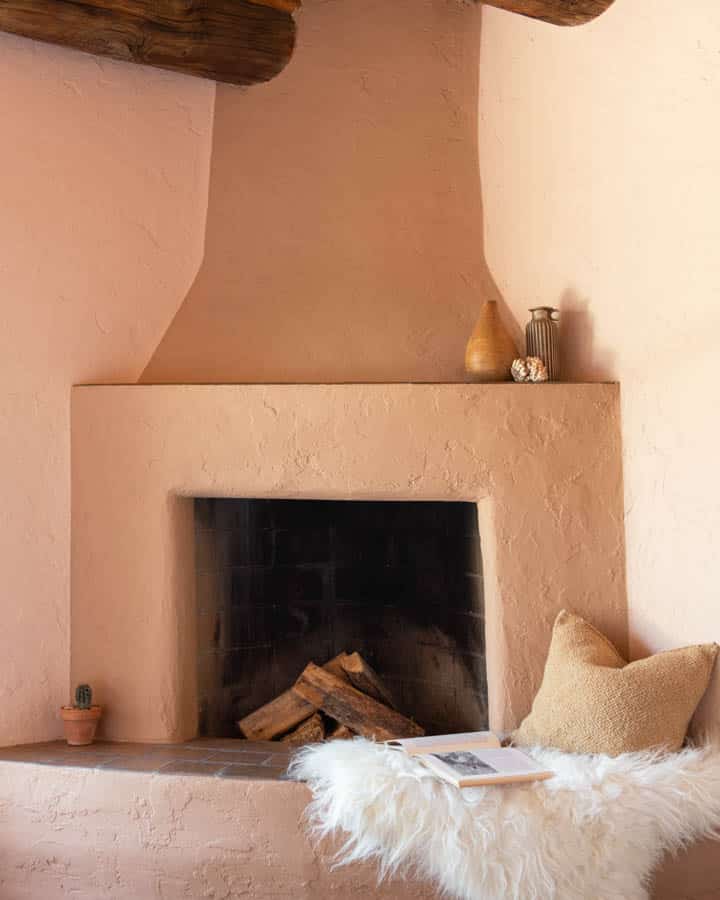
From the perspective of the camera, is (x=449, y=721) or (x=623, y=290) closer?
(x=623, y=290)

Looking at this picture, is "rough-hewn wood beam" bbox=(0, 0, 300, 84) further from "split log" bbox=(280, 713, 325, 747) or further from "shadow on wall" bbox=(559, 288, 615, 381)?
"split log" bbox=(280, 713, 325, 747)

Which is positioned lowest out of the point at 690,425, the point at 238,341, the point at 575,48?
the point at 690,425

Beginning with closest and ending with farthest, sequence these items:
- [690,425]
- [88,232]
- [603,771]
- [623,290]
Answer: [603,771], [690,425], [623,290], [88,232]

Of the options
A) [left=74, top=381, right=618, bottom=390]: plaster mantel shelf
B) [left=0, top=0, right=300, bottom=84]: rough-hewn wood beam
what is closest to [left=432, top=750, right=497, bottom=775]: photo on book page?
[left=74, top=381, right=618, bottom=390]: plaster mantel shelf

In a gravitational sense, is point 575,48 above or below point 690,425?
above

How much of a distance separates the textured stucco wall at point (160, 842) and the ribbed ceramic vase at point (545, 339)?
4.60 feet

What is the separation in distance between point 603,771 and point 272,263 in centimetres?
180

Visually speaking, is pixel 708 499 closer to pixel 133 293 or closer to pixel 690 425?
pixel 690 425

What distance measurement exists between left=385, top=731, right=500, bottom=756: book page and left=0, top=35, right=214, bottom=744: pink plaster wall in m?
1.06

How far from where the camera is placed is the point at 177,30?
2.83 metres

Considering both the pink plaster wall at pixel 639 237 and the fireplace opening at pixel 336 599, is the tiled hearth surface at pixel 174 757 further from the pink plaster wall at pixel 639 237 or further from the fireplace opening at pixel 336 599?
the pink plaster wall at pixel 639 237

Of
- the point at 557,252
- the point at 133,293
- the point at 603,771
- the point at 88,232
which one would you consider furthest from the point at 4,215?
the point at 603,771

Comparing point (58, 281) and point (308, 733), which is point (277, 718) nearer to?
point (308, 733)

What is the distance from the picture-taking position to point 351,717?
295cm
